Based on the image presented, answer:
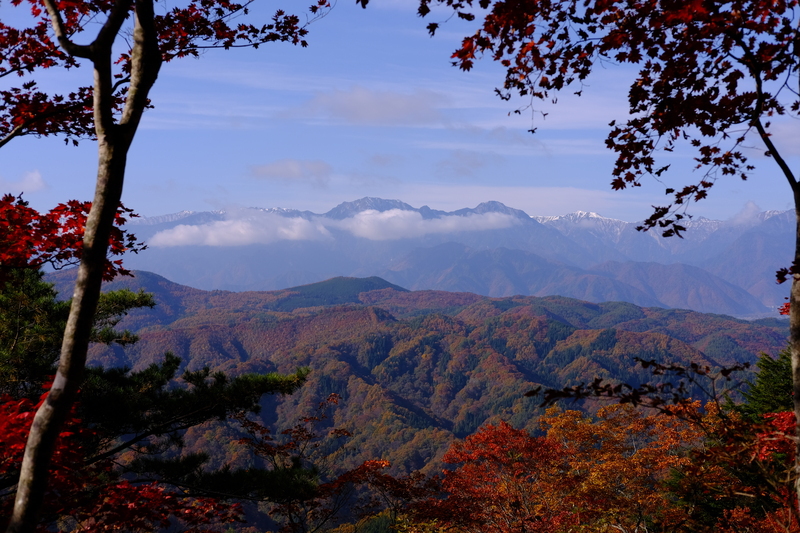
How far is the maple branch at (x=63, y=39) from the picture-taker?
332cm

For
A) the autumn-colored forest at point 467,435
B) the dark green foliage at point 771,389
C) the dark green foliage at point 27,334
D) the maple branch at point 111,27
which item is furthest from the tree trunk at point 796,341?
→ the dark green foliage at point 771,389

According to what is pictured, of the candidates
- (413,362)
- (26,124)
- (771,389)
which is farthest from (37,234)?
(413,362)

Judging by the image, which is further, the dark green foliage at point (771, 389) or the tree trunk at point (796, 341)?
the dark green foliage at point (771, 389)

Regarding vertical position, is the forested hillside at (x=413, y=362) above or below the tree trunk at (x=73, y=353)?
below

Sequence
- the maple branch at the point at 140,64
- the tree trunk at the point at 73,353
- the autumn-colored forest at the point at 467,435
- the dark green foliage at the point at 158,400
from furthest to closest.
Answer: the dark green foliage at the point at 158,400, the autumn-colored forest at the point at 467,435, the maple branch at the point at 140,64, the tree trunk at the point at 73,353

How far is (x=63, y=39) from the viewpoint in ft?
10.9

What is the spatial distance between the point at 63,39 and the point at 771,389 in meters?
18.2

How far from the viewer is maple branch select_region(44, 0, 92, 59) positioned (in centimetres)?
332

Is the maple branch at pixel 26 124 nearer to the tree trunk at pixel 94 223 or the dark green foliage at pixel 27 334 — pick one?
the tree trunk at pixel 94 223

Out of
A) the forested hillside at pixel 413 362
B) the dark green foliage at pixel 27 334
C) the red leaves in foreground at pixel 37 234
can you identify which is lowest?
the forested hillside at pixel 413 362

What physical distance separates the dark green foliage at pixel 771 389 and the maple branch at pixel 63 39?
16.4 metres

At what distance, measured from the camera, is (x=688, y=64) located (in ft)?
14.3

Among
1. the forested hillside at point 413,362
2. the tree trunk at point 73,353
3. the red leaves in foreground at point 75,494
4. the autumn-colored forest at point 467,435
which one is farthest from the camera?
the forested hillside at point 413,362

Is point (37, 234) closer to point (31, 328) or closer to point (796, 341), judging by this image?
point (31, 328)
